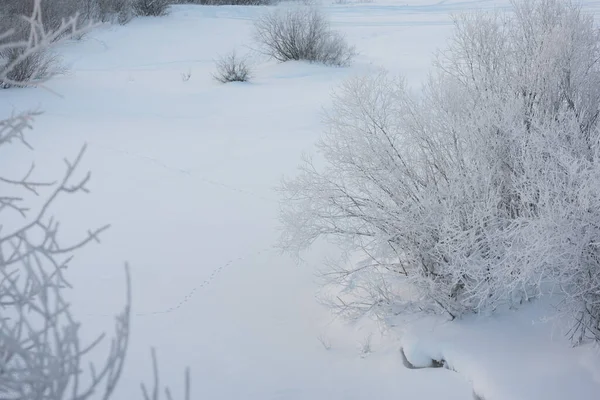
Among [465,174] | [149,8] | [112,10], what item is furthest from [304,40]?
[465,174]

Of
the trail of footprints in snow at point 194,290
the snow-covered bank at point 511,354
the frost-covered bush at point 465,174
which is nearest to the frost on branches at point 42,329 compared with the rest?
the snow-covered bank at point 511,354

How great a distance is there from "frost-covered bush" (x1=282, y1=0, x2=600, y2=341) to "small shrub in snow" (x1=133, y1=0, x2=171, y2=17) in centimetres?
1840

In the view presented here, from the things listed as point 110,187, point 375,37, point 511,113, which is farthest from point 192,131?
point 375,37

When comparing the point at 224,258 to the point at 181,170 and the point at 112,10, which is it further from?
the point at 112,10

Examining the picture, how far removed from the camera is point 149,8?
78.0 feet

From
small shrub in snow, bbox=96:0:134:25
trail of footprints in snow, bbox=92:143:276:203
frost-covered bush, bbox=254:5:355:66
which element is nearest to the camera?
trail of footprints in snow, bbox=92:143:276:203

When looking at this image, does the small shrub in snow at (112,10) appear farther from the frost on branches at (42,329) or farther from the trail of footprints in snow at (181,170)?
the frost on branches at (42,329)

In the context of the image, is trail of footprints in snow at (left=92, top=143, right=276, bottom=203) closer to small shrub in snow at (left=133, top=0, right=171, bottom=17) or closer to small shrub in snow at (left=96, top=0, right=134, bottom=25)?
small shrub in snow at (left=96, top=0, right=134, bottom=25)

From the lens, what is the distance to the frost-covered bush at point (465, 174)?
204 inches

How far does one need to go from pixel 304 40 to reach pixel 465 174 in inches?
472

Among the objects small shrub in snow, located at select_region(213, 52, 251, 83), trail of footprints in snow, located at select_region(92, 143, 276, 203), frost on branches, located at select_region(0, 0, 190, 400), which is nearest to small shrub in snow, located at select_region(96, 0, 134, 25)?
small shrub in snow, located at select_region(213, 52, 251, 83)

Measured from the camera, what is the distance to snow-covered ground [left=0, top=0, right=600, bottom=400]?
517 cm

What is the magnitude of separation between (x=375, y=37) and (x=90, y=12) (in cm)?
839

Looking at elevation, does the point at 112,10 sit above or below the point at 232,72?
above
